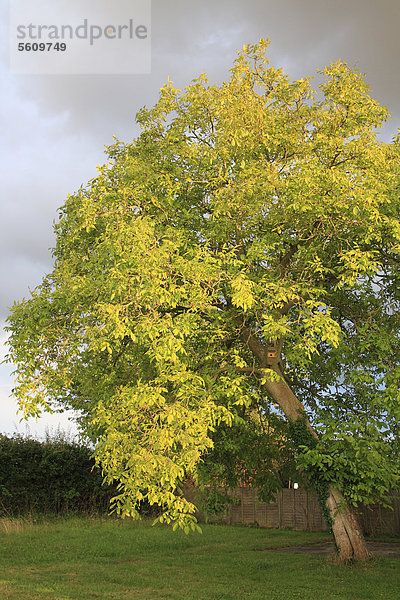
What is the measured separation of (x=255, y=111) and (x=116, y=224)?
4566mm

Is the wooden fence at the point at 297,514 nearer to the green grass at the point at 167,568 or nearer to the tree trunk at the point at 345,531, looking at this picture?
the green grass at the point at 167,568

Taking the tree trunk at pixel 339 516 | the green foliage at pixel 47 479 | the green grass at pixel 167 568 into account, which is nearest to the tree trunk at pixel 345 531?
the tree trunk at pixel 339 516

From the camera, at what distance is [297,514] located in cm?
2381

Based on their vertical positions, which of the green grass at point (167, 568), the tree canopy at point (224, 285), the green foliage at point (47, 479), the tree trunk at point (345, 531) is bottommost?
the green grass at point (167, 568)

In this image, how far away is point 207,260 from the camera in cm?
1129

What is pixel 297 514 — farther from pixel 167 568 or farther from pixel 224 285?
pixel 224 285

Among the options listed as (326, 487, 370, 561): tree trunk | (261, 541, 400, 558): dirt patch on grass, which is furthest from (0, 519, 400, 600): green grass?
(261, 541, 400, 558): dirt patch on grass

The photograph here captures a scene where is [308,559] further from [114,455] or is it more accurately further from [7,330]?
[7,330]

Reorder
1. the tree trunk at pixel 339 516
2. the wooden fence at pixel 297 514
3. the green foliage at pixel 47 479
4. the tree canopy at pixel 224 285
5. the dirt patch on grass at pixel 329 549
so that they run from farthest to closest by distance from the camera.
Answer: the green foliage at pixel 47 479 < the wooden fence at pixel 297 514 < the dirt patch on grass at pixel 329 549 < the tree trunk at pixel 339 516 < the tree canopy at pixel 224 285

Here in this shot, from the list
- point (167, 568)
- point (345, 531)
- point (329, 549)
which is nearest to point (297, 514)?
point (329, 549)

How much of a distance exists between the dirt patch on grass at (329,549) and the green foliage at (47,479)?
8481mm

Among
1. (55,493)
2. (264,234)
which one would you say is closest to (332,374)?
(264,234)

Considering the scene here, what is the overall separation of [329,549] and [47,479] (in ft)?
37.8

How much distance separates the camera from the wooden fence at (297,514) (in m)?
21.7
